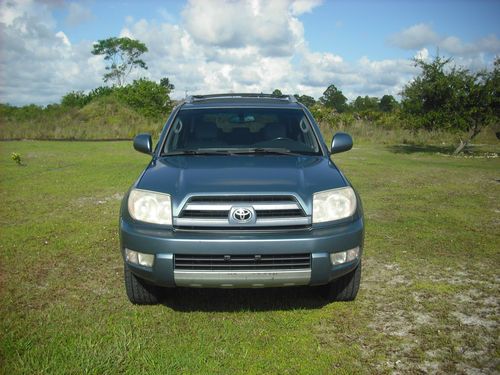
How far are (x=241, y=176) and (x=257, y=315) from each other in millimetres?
1118

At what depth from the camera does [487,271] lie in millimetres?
4801

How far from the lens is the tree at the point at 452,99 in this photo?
65.0 ft

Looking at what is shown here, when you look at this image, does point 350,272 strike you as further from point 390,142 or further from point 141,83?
point 141,83

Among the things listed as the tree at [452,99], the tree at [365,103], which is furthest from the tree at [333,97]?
the tree at [452,99]

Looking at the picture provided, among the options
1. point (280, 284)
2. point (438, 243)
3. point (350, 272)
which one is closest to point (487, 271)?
point (438, 243)

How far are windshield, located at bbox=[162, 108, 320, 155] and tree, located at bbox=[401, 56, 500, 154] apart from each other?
56.9ft

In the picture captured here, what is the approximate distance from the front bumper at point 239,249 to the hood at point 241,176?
231mm

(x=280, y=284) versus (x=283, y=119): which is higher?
(x=283, y=119)

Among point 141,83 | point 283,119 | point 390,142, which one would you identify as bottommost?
point 390,142

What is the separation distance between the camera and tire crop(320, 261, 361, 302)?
3.86 metres

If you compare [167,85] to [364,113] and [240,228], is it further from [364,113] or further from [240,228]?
[240,228]

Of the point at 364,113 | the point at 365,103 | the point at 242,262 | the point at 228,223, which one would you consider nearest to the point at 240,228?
the point at 228,223

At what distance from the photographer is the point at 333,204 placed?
137 inches

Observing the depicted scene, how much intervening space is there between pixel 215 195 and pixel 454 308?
221cm
